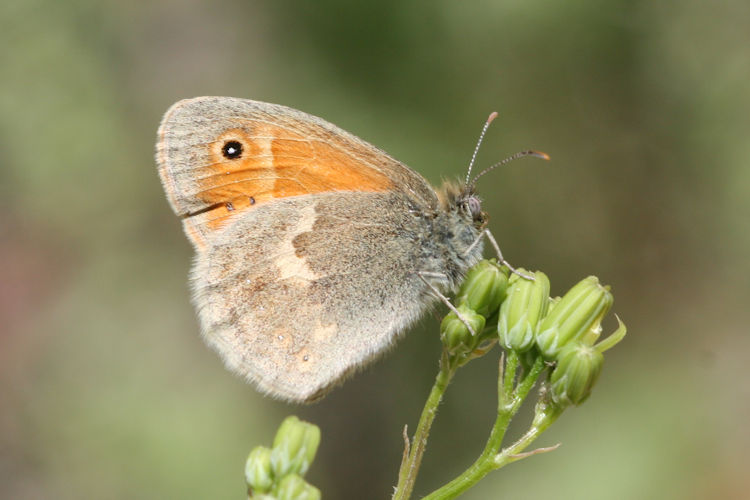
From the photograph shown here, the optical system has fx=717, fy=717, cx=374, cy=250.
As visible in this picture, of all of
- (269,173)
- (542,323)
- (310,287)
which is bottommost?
(542,323)

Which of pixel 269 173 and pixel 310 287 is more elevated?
pixel 269 173

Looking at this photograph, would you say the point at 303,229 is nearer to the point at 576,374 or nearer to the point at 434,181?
the point at 576,374

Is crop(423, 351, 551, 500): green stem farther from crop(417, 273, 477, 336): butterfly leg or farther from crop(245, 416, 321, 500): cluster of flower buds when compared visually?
crop(245, 416, 321, 500): cluster of flower buds

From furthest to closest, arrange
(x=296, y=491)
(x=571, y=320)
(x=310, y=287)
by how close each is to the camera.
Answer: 1. (x=310, y=287)
2. (x=571, y=320)
3. (x=296, y=491)

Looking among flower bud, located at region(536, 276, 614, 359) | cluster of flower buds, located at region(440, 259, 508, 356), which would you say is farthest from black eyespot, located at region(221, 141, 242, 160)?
flower bud, located at region(536, 276, 614, 359)

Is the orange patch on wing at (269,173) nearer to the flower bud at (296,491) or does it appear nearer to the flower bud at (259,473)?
the flower bud at (259,473)

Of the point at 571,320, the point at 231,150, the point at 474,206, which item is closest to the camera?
the point at 571,320

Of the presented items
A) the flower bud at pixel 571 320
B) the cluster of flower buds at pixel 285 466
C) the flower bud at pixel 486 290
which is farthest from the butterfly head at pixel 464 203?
the cluster of flower buds at pixel 285 466

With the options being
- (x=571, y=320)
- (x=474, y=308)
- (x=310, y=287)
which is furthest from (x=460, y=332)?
(x=310, y=287)
